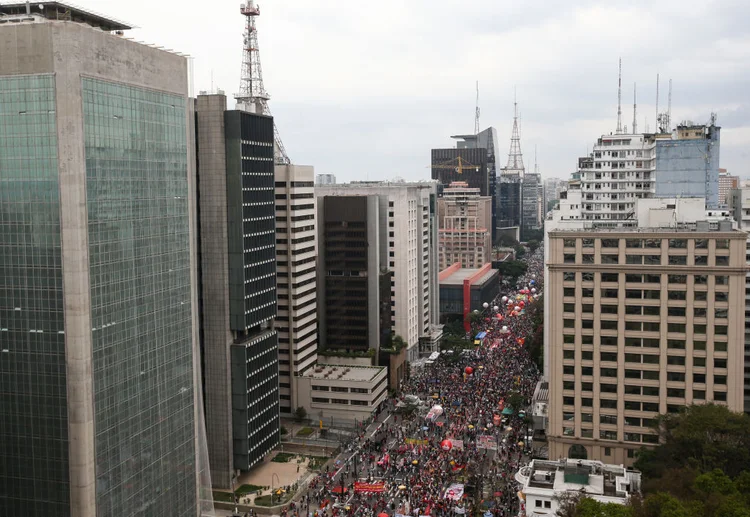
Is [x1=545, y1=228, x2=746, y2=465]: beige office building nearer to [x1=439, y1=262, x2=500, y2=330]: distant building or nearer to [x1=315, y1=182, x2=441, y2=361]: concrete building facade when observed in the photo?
[x1=315, y1=182, x2=441, y2=361]: concrete building facade

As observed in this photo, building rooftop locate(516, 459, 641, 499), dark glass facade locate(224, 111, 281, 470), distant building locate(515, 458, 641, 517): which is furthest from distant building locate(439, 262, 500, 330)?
distant building locate(515, 458, 641, 517)

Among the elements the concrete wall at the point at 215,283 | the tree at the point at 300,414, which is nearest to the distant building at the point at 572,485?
the concrete wall at the point at 215,283

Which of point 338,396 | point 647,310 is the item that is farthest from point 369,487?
point 647,310

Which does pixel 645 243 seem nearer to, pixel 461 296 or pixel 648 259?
pixel 648 259

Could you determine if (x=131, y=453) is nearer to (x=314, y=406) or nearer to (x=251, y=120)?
(x=251, y=120)

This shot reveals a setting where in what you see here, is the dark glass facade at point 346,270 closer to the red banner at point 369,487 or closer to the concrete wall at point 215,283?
the concrete wall at point 215,283
